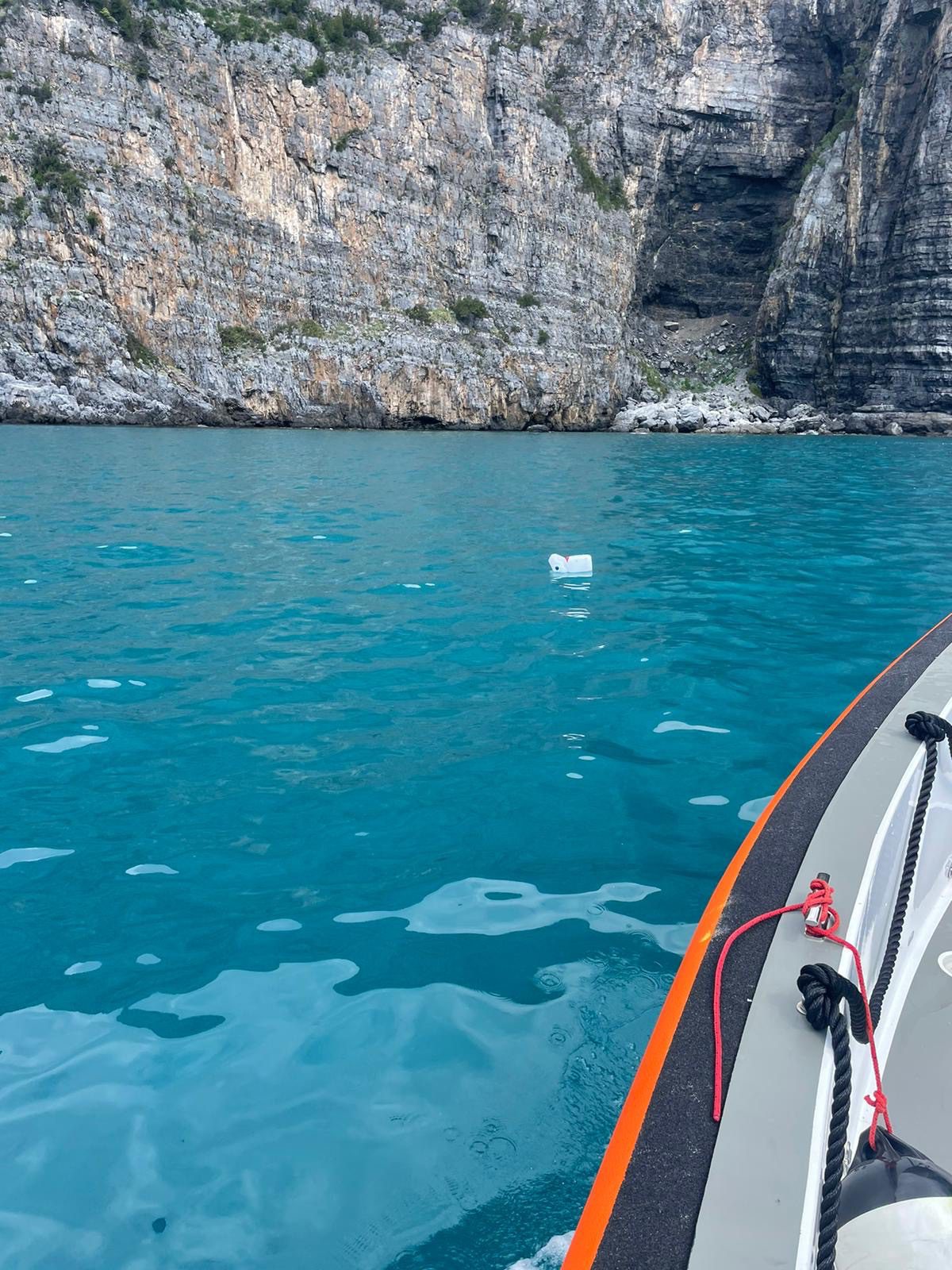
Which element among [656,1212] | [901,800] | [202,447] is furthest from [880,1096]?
[202,447]

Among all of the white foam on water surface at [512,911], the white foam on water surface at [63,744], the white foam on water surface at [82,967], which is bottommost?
the white foam on water surface at [82,967]

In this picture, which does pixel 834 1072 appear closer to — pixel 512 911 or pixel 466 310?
pixel 512 911

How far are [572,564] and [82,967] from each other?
7.41 metres

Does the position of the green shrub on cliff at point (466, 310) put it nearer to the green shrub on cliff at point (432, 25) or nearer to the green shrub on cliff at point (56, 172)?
the green shrub on cliff at point (432, 25)

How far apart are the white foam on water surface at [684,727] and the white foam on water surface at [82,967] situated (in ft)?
11.7

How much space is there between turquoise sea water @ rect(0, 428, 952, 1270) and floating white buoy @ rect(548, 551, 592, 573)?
441 millimetres

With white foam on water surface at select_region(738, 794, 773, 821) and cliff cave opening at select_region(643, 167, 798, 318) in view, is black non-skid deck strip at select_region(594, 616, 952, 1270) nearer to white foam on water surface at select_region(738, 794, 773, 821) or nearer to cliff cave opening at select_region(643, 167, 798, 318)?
white foam on water surface at select_region(738, 794, 773, 821)

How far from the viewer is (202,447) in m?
28.8

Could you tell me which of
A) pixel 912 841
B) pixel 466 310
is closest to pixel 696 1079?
pixel 912 841

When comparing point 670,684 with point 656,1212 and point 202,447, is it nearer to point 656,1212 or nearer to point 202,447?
point 656,1212

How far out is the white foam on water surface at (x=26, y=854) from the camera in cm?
381

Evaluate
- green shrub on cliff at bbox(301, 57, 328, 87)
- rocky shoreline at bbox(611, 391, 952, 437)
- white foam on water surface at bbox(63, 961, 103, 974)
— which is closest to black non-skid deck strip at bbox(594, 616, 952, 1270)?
white foam on water surface at bbox(63, 961, 103, 974)

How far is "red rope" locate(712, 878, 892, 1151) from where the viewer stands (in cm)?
170

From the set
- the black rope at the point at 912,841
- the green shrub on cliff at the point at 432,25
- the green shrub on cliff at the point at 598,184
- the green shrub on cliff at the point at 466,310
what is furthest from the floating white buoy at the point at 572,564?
the green shrub on cliff at the point at 432,25
